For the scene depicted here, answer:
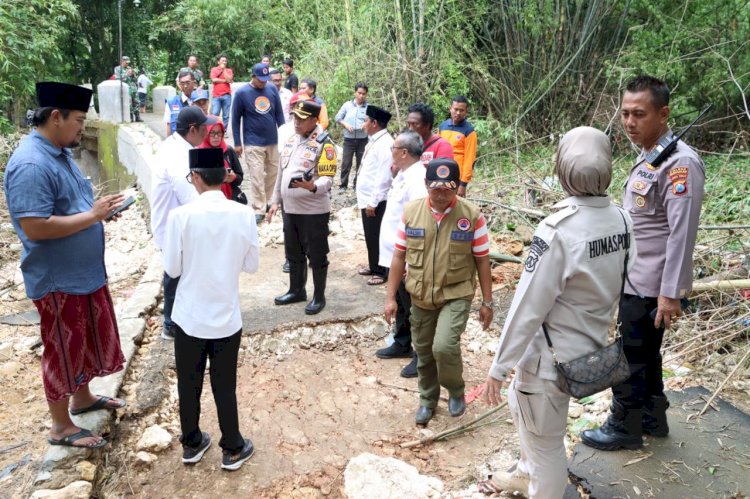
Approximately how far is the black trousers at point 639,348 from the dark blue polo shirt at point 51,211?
9.23 ft

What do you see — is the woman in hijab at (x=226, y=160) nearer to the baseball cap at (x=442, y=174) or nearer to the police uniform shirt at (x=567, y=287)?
the baseball cap at (x=442, y=174)

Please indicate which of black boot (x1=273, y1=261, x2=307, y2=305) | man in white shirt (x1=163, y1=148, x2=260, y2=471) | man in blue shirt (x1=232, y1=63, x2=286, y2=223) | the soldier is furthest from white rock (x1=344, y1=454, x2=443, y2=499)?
the soldier

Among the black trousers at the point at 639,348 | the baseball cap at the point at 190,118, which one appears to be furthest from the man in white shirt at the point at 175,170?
the black trousers at the point at 639,348

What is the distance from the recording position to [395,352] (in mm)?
4688

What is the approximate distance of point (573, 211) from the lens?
226cm

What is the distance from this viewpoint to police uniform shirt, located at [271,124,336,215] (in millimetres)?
4836

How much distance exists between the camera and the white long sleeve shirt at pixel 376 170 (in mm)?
5191

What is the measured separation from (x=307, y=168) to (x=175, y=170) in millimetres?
1103

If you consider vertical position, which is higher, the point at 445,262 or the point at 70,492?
the point at 445,262

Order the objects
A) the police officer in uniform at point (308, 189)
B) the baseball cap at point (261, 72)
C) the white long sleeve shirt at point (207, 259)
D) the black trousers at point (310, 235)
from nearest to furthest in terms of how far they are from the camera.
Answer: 1. the white long sleeve shirt at point (207, 259)
2. the police officer in uniform at point (308, 189)
3. the black trousers at point (310, 235)
4. the baseball cap at point (261, 72)

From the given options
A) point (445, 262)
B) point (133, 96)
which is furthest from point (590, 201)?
point (133, 96)

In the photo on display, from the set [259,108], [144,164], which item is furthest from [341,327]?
[144,164]

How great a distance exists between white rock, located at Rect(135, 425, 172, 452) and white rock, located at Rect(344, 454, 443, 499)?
44.9 inches

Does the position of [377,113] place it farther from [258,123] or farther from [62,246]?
[62,246]
